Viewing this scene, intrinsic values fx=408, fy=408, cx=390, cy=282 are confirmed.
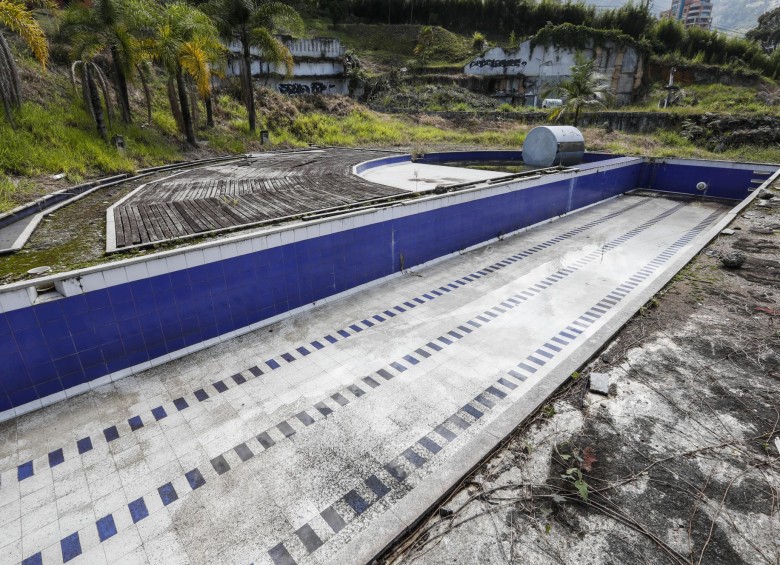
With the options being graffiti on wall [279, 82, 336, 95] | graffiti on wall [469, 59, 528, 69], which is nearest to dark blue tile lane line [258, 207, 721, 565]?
graffiti on wall [279, 82, 336, 95]

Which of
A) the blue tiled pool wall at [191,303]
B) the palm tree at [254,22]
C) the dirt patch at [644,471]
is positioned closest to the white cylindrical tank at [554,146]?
the blue tiled pool wall at [191,303]

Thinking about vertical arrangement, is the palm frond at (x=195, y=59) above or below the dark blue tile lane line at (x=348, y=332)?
above

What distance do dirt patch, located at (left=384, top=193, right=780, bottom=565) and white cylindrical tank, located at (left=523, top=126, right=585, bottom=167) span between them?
36.2 ft

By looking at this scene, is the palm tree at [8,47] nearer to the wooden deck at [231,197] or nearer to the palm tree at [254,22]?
the wooden deck at [231,197]

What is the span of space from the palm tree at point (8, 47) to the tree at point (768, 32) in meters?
80.2

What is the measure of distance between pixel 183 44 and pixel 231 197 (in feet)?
27.5

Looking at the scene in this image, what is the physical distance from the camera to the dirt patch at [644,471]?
11.6 feet

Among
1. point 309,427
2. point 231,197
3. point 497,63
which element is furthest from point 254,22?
point 497,63

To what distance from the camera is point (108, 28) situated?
13.5 meters

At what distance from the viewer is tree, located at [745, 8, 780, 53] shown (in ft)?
188

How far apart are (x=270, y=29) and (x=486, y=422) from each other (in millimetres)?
20220

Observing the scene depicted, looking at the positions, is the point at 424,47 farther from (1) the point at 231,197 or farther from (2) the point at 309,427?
(2) the point at 309,427

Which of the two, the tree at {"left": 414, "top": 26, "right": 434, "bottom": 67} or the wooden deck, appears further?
the tree at {"left": 414, "top": 26, "right": 434, "bottom": 67}

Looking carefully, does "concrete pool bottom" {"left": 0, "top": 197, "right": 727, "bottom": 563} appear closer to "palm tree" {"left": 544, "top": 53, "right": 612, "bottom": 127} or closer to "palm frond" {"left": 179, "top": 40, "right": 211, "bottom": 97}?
"palm frond" {"left": 179, "top": 40, "right": 211, "bottom": 97}
